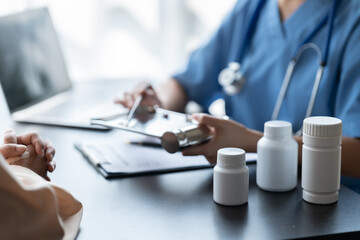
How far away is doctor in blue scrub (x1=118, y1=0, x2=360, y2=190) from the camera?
109cm

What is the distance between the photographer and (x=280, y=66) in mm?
1377

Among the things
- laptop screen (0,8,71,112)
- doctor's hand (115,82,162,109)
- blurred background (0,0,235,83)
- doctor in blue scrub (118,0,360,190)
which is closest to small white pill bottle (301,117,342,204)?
doctor in blue scrub (118,0,360,190)

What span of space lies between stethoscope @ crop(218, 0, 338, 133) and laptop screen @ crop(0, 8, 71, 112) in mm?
524

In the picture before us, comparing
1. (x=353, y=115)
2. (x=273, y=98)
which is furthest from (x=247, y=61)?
(x=353, y=115)

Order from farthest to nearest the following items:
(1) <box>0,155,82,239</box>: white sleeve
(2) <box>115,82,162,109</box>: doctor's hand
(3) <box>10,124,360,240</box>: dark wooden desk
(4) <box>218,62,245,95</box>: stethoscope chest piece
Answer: (4) <box>218,62,245,95</box>: stethoscope chest piece < (2) <box>115,82,162,109</box>: doctor's hand < (3) <box>10,124,360,240</box>: dark wooden desk < (1) <box>0,155,82,239</box>: white sleeve

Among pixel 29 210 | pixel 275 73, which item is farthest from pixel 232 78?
pixel 29 210

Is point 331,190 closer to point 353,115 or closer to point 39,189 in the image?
point 353,115

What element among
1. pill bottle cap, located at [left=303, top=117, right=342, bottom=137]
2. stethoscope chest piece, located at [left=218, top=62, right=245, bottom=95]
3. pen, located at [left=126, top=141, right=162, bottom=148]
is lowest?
pen, located at [left=126, top=141, right=162, bottom=148]

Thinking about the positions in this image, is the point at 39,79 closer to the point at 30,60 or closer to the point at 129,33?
the point at 30,60

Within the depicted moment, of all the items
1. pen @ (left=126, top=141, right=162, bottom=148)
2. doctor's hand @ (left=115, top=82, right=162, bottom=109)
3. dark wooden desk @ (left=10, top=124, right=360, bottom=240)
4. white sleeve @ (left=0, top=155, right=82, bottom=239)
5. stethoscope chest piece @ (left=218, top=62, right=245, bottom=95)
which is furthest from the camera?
stethoscope chest piece @ (left=218, top=62, right=245, bottom=95)

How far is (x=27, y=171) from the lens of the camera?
83cm

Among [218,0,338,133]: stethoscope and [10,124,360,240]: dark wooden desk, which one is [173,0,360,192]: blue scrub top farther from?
[10,124,360,240]: dark wooden desk

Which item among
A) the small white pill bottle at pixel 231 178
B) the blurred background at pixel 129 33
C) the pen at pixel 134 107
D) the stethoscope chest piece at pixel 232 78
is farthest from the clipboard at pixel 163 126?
the blurred background at pixel 129 33

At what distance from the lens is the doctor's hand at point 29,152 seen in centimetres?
88
